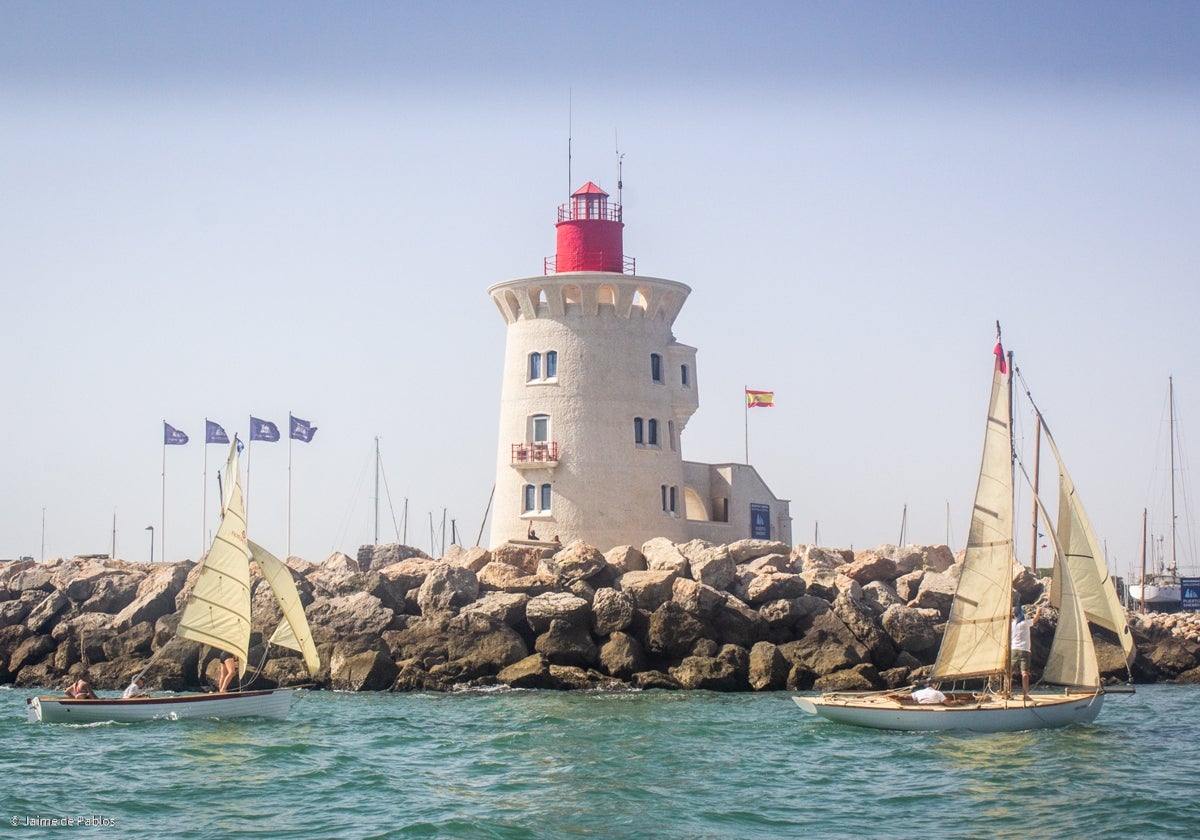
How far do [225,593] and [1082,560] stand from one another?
1749cm

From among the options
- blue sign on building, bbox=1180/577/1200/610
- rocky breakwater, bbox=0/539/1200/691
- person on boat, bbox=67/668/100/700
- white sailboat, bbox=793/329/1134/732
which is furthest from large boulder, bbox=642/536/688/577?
blue sign on building, bbox=1180/577/1200/610

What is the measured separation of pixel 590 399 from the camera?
4434cm

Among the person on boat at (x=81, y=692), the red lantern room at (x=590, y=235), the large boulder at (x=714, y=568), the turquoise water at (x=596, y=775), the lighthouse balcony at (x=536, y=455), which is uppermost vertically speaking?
the red lantern room at (x=590, y=235)

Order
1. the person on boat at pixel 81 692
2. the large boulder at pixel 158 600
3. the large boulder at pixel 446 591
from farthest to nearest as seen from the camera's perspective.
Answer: the large boulder at pixel 158 600 → the large boulder at pixel 446 591 → the person on boat at pixel 81 692

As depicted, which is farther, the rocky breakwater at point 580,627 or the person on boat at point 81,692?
the rocky breakwater at point 580,627

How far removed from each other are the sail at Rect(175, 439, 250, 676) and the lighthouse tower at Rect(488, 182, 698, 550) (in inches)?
533

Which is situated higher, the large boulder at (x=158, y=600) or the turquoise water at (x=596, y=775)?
the large boulder at (x=158, y=600)

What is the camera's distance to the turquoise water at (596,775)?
20.6m

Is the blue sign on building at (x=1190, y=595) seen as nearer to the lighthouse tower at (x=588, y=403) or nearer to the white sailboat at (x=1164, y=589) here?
the white sailboat at (x=1164, y=589)

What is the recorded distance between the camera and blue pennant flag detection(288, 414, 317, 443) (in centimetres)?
4853

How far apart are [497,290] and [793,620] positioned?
15330mm

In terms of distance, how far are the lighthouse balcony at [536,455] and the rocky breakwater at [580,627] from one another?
360 cm

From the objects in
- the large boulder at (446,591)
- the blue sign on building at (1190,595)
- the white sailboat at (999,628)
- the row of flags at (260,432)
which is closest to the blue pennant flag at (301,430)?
the row of flags at (260,432)

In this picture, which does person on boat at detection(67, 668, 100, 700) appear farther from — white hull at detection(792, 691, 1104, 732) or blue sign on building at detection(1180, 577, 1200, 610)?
blue sign on building at detection(1180, 577, 1200, 610)
